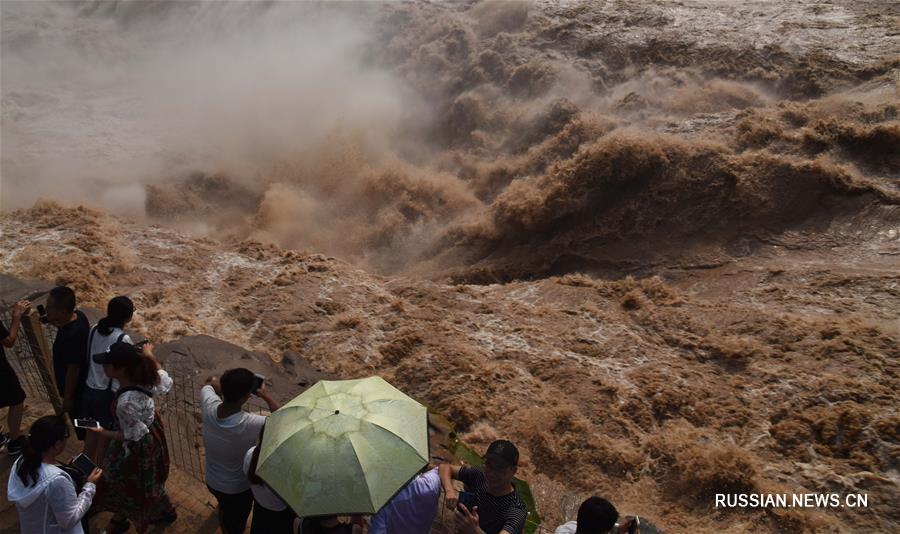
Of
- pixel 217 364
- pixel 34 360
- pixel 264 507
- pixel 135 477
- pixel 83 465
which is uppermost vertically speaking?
pixel 83 465

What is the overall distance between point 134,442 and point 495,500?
1.67 metres

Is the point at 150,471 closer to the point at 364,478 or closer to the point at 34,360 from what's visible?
the point at 364,478

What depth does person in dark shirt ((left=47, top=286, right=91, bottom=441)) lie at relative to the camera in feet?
10.7

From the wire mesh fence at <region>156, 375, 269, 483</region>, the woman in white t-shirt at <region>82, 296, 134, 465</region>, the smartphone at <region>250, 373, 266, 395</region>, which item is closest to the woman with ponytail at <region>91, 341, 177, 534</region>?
the woman in white t-shirt at <region>82, 296, 134, 465</region>

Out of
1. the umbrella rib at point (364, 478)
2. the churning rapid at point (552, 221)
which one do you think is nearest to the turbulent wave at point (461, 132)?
the churning rapid at point (552, 221)

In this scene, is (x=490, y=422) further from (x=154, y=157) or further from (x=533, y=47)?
(x=154, y=157)

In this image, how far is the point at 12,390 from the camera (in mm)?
3598

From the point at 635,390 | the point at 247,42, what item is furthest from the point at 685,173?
the point at 247,42

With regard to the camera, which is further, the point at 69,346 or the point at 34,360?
the point at 34,360

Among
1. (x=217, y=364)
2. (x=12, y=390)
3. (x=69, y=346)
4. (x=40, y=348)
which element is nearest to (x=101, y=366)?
(x=69, y=346)

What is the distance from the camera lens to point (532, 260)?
360 inches

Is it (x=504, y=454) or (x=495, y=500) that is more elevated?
(x=504, y=454)

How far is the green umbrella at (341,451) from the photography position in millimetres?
2295

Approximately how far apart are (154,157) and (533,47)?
28.7 ft
